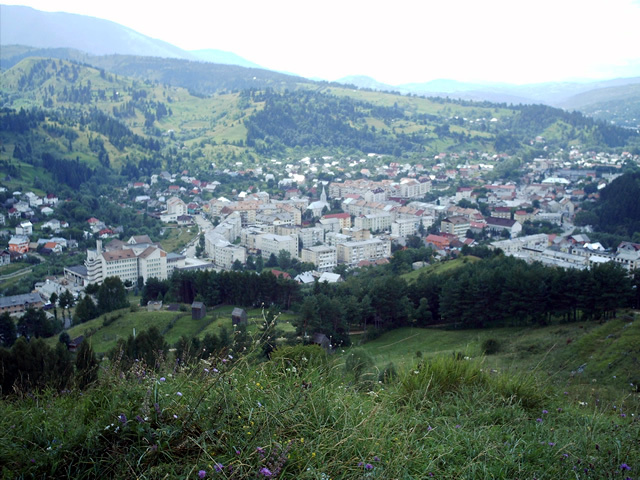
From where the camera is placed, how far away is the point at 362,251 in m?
28.2

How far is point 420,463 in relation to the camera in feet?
6.45

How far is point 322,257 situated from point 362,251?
2468mm

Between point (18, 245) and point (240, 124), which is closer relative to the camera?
point (18, 245)

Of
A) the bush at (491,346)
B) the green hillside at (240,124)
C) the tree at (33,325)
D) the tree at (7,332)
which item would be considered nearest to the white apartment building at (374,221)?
the tree at (33,325)

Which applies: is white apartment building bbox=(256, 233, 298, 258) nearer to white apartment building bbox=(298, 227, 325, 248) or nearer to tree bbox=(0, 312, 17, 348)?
white apartment building bbox=(298, 227, 325, 248)

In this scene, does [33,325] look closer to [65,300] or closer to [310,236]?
[65,300]

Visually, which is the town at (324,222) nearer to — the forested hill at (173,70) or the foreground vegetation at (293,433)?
the foreground vegetation at (293,433)

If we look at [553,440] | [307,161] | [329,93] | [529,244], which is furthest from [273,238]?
[329,93]

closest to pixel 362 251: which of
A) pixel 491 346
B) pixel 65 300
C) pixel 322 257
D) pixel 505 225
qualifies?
pixel 322 257

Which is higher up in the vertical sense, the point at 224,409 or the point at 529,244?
the point at 224,409

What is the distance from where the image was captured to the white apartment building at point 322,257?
26.6 m

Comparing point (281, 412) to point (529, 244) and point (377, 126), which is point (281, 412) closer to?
point (529, 244)

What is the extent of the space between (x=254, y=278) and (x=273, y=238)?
1058 centimetres

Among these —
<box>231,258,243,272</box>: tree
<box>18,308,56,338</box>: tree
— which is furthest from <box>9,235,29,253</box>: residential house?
<box>18,308,56,338</box>: tree
